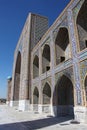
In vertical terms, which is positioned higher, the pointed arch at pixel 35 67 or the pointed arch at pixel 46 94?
the pointed arch at pixel 35 67

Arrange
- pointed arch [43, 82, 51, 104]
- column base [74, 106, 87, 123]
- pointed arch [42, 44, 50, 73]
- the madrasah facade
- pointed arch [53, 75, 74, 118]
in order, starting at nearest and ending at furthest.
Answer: column base [74, 106, 87, 123] < the madrasah facade < pointed arch [53, 75, 74, 118] < pointed arch [43, 82, 51, 104] < pointed arch [42, 44, 50, 73]

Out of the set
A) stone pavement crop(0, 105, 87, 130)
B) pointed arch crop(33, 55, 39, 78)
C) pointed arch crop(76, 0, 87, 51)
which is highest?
pointed arch crop(76, 0, 87, 51)

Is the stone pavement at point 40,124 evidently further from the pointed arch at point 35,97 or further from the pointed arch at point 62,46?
the pointed arch at point 35,97

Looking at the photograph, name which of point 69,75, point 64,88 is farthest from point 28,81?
point 69,75

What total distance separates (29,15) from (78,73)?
45.7 ft

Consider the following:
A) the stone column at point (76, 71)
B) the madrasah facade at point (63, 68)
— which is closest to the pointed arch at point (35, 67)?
Answer: the madrasah facade at point (63, 68)

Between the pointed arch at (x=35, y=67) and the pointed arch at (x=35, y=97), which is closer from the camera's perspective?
the pointed arch at (x=35, y=97)

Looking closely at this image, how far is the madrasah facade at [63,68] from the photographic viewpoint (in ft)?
26.8

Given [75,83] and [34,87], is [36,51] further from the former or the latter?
[75,83]

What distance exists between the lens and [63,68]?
10.0 m

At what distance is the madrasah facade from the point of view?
8.16 m

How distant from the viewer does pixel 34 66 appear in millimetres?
16750

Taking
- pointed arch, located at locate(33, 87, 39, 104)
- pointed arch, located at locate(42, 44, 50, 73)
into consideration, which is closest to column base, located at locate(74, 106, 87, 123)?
pointed arch, located at locate(42, 44, 50, 73)

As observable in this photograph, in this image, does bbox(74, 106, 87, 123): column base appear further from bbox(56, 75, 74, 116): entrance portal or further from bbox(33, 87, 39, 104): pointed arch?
bbox(33, 87, 39, 104): pointed arch
